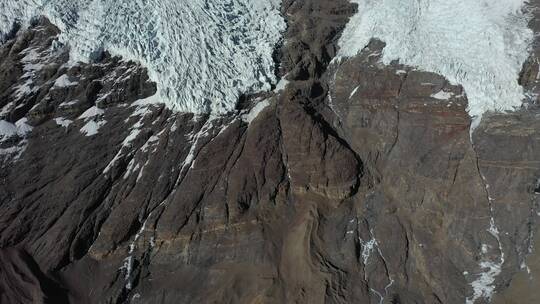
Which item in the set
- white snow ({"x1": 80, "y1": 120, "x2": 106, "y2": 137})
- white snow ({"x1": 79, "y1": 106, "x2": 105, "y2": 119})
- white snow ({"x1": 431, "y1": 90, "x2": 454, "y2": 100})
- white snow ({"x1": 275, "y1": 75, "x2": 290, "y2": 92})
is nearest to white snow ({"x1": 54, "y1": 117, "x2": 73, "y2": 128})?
white snow ({"x1": 79, "y1": 106, "x2": 105, "y2": 119})

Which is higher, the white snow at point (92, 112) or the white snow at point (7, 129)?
the white snow at point (7, 129)

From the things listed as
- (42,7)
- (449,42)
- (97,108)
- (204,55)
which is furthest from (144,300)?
(449,42)

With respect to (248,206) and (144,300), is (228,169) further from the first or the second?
(144,300)

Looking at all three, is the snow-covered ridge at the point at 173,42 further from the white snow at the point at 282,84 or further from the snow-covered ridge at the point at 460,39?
the snow-covered ridge at the point at 460,39

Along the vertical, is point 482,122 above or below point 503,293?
above

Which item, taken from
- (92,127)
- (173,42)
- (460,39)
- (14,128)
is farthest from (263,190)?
(460,39)

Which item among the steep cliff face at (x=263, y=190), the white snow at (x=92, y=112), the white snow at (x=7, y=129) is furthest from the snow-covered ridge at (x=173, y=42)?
the white snow at (x=7, y=129)
